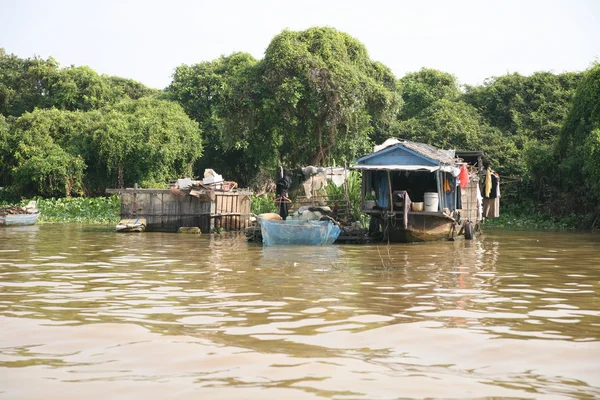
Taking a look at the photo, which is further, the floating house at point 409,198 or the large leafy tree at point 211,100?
the large leafy tree at point 211,100

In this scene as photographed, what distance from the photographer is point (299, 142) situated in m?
30.2

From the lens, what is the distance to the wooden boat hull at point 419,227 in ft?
63.2

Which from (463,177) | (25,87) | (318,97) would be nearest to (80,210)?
(318,97)

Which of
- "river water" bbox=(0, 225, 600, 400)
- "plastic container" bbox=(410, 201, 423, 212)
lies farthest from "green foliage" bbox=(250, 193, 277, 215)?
"river water" bbox=(0, 225, 600, 400)

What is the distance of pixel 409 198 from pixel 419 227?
3.66 ft

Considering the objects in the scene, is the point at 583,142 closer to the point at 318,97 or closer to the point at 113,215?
the point at 318,97

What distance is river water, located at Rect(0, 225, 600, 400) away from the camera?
5.30 meters

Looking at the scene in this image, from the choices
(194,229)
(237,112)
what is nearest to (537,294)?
(194,229)

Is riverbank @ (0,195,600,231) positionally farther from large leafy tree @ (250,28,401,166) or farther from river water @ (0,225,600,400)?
river water @ (0,225,600,400)

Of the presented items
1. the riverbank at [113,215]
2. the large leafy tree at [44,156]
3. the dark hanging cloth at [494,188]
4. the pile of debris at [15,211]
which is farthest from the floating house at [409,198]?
the large leafy tree at [44,156]

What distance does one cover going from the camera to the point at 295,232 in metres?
17.4

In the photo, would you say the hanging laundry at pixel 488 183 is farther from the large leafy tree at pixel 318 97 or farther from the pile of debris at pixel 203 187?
the pile of debris at pixel 203 187

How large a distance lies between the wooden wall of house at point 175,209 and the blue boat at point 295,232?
22.4 feet

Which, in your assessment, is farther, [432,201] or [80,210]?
[80,210]
